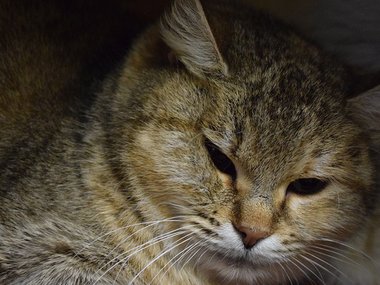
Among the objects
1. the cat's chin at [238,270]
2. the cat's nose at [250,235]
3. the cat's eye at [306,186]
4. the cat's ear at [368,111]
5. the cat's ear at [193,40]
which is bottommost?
the cat's chin at [238,270]

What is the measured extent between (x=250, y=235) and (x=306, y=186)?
176 mm

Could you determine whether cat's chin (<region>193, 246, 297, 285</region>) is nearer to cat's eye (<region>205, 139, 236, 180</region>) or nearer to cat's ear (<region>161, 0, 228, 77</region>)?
cat's eye (<region>205, 139, 236, 180</region>)

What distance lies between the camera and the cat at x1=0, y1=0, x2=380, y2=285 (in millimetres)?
1382

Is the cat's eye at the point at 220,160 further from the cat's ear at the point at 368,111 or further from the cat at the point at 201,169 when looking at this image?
the cat's ear at the point at 368,111

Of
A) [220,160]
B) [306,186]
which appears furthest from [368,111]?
[220,160]

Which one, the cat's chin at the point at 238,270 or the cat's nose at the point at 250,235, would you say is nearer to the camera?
the cat's nose at the point at 250,235

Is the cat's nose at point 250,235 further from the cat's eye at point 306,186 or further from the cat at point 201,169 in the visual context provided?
the cat's eye at point 306,186

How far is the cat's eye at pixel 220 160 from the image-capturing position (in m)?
1.39

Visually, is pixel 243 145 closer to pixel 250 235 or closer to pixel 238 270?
pixel 250 235

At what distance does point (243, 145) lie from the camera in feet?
4.50

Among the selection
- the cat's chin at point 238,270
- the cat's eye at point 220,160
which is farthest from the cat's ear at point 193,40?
the cat's chin at point 238,270

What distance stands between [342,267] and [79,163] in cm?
67

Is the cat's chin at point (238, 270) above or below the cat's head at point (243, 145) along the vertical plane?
below

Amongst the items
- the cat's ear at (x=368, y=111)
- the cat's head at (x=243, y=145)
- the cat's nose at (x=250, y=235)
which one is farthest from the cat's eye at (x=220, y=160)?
the cat's ear at (x=368, y=111)
